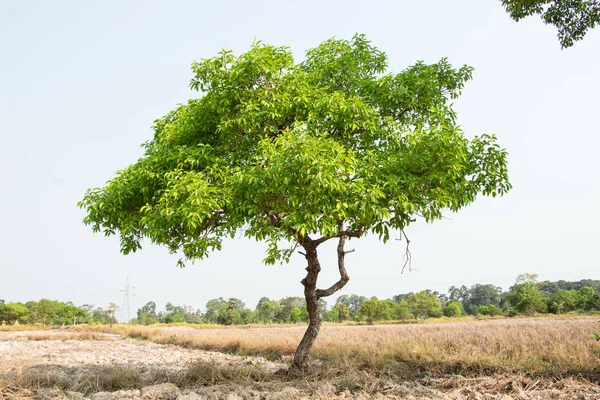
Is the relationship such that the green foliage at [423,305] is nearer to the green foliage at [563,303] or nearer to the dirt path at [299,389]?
the green foliage at [563,303]

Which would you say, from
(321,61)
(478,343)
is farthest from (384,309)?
(321,61)

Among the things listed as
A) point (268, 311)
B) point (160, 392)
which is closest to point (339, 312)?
point (268, 311)

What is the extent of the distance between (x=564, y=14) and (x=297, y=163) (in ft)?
25.9

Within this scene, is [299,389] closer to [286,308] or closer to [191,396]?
[191,396]

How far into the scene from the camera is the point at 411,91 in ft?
31.3

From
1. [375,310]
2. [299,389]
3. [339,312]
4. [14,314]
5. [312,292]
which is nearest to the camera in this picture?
[299,389]

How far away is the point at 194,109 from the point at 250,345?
39.5ft

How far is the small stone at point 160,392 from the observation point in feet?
23.6

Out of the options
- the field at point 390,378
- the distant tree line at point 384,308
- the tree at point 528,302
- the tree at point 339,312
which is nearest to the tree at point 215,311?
the distant tree line at point 384,308

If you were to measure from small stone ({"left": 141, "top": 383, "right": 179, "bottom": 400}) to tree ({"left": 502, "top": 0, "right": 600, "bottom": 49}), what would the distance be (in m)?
10.9

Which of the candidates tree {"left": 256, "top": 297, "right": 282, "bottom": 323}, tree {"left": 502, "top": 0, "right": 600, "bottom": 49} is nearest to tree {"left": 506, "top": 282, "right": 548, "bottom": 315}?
tree {"left": 256, "top": 297, "right": 282, "bottom": 323}

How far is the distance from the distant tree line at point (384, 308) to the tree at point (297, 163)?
40445mm

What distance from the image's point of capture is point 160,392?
24.1 feet

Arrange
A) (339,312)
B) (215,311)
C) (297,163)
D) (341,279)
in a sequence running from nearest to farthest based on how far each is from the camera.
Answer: (297,163) → (341,279) → (339,312) → (215,311)
